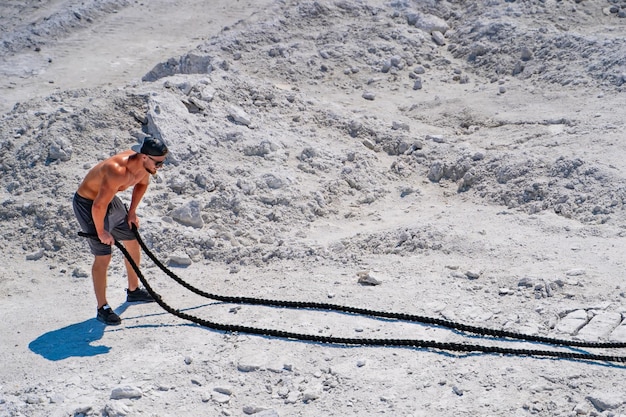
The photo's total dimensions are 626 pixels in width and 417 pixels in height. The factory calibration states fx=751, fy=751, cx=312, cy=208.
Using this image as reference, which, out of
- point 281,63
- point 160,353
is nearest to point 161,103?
point 281,63

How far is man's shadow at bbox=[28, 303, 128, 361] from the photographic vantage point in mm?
5766

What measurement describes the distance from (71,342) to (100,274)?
577mm

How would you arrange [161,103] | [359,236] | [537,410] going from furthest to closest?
1. [161,103]
2. [359,236]
3. [537,410]

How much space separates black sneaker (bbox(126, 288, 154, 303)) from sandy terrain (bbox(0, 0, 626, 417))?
189 millimetres

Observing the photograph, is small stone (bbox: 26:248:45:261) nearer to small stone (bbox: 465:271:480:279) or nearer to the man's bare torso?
the man's bare torso

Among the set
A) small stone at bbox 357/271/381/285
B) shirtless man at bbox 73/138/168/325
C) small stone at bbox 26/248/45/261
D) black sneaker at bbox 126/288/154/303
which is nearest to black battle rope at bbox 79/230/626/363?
shirtless man at bbox 73/138/168/325

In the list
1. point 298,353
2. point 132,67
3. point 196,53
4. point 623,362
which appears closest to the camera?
point 623,362

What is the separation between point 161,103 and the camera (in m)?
8.81

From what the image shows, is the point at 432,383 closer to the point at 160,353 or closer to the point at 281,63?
the point at 160,353

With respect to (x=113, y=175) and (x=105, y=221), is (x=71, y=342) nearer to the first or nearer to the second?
(x=105, y=221)

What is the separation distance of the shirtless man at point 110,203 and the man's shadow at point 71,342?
0.13m

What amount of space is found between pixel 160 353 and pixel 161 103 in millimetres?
3968

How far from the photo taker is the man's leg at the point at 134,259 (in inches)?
254

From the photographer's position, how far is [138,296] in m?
6.63
